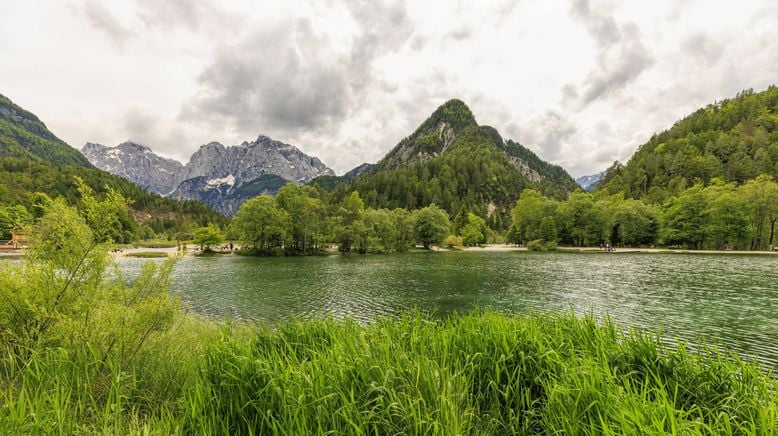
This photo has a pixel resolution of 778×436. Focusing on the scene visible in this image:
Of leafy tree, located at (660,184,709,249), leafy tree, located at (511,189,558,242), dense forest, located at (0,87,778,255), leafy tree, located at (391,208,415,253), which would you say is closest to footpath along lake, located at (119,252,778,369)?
dense forest, located at (0,87,778,255)

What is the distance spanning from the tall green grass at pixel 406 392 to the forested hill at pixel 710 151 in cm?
14732

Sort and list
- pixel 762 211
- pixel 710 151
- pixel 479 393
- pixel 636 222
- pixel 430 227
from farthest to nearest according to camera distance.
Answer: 1. pixel 710 151
2. pixel 430 227
3. pixel 636 222
4. pixel 762 211
5. pixel 479 393

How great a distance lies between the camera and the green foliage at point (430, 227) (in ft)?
348

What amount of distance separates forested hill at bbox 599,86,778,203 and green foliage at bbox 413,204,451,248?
8311 cm

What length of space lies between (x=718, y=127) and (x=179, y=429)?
22297cm

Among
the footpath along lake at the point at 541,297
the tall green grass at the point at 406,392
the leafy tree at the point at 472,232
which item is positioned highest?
the leafy tree at the point at 472,232

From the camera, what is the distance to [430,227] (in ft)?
349

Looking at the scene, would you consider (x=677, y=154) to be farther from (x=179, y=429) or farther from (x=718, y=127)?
(x=179, y=429)

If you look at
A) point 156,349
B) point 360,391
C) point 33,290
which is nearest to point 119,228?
point 33,290

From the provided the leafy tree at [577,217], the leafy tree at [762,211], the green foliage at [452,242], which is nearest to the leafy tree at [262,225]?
the green foliage at [452,242]

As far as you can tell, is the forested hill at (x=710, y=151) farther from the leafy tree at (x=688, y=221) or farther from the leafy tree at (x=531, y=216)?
the leafy tree at (x=531, y=216)

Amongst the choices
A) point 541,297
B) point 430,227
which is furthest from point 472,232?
point 541,297

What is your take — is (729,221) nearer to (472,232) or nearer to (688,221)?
(688,221)

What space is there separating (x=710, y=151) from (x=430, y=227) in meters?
129
